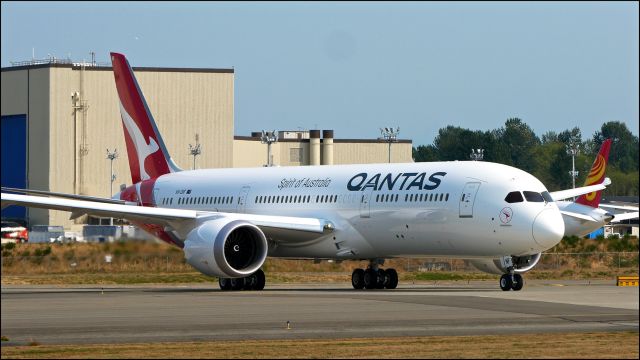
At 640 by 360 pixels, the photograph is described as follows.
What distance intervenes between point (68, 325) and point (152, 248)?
400 inches

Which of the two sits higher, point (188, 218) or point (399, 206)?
point (399, 206)

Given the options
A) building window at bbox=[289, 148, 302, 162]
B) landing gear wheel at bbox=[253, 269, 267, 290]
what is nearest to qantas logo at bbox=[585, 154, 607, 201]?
landing gear wheel at bbox=[253, 269, 267, 290]

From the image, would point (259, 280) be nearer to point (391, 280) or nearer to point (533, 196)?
point (391, 280)

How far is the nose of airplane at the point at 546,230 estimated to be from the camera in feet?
128

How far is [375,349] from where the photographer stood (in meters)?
21.3

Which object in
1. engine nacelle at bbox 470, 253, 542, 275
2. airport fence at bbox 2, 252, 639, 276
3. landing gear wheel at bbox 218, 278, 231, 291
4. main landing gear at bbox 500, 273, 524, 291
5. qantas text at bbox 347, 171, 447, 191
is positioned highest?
qantas text at bbox 347, 171, 447, 191

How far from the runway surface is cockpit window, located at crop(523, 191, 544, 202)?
2.85m

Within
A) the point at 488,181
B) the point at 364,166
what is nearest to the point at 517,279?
the point at 488,181

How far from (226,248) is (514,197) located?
9770mm

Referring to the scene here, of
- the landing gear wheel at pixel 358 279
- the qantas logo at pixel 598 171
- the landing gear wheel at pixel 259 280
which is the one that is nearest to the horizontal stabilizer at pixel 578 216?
the qantas logo at pixel 598 171

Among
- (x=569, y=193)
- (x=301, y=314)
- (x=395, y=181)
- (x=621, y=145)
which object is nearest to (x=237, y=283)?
(x=395, y=181)

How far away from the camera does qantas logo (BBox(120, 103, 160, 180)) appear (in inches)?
2057

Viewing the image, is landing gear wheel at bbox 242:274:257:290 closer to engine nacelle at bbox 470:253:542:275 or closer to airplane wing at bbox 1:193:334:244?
airplane wing at bbox 1:193:334:244

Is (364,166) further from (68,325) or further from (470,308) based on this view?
(68,325)
